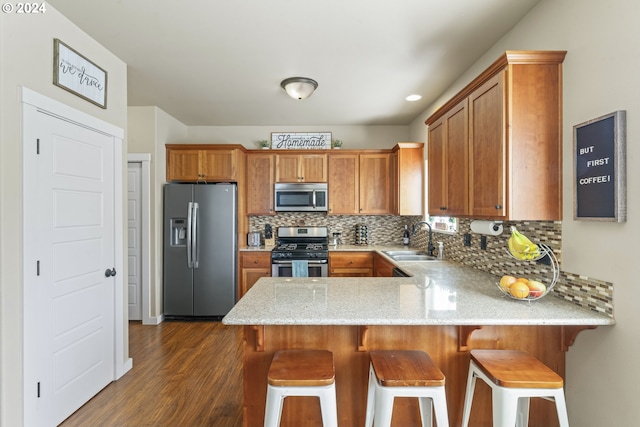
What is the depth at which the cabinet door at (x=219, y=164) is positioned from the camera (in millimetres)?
3863

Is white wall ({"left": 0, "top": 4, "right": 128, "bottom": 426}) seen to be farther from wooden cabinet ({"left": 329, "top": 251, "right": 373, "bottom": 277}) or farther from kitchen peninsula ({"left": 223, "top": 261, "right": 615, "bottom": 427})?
wooden cabinet ({"left": 329, "top": 251, "right": 373, "bottom": 277})

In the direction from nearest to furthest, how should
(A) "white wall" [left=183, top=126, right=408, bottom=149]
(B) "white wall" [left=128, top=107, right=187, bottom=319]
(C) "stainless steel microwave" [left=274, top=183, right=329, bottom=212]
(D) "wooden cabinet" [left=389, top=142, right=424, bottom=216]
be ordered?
1. (B) "white wall" [left=128, top=107, right=187, bottom=319]
2. (D) "wooden cabinet" [left=389, top=142, right=424, bottom=216]
3. (C) "stainless steel microwave" [left=274, top=183, right=329, bottom=212]
4. (A) "white wall" [left=183, top=126, right=408, bottom=149]

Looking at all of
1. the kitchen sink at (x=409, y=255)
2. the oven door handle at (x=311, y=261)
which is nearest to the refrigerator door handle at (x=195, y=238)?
the oven door handle at (x=311, y=261)

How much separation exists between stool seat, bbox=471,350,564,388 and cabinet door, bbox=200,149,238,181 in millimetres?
3304

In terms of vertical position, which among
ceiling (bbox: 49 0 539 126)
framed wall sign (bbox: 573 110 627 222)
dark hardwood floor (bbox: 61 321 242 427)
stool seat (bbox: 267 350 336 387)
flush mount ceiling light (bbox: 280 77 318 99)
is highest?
ceiling (bbox: 49 0 539 126)

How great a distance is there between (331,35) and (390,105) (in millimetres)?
1658

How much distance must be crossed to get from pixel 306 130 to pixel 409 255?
2.36 metres

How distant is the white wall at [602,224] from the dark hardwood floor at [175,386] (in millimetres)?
2012

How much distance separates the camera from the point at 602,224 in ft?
4.53

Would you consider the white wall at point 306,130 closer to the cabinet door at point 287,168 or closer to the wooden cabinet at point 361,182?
the wooden cabinet at point 361,182

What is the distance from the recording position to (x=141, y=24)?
198 centimetres

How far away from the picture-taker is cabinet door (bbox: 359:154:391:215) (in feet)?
13.8

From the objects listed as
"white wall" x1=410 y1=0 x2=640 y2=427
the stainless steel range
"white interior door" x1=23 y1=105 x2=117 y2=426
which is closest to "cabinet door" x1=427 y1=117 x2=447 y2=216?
"white wall" x1=410 y1=0 x2=640 y2=427

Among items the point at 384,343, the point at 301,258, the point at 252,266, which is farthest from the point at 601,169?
the point at 252,266
